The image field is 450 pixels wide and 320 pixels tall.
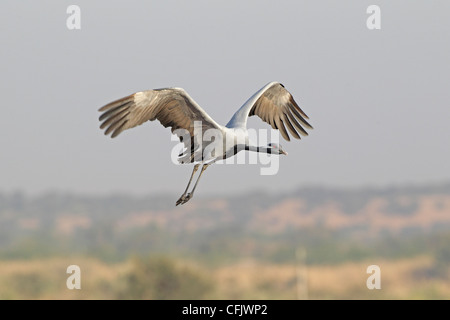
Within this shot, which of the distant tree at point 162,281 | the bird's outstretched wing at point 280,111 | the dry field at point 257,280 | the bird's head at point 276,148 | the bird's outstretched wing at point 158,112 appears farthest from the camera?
the distant tree at point 162,281

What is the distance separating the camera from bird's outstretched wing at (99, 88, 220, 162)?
14781 mm

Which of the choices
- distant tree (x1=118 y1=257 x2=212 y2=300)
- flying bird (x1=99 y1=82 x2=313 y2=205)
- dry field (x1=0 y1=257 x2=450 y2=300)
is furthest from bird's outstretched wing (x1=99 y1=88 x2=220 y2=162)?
distant tree (x1=118 y1=257 x2=212 y2=300)

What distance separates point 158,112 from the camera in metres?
15.6

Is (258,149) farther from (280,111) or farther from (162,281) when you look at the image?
(162,281)

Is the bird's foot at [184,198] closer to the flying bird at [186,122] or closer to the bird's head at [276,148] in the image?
the flying bird at [186,122]

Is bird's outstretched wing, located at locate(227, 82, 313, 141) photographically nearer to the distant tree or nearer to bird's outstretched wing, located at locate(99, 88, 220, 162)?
bird's outstretched wing, located at locate(99, 88, 220, 162)

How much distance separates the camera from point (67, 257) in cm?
4694

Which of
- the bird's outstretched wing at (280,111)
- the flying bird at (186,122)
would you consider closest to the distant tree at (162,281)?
the bird's outstretched wing at (280,111)

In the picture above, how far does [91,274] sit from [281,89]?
29705 millimetres

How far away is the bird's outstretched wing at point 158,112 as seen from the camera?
14.8m

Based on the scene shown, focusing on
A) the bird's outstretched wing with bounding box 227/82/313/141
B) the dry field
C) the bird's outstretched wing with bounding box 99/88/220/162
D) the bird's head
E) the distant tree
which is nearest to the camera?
the bird's outstretched wing with bounding box 99/88/220/162

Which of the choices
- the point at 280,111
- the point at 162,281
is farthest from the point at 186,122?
the point at 162,281
